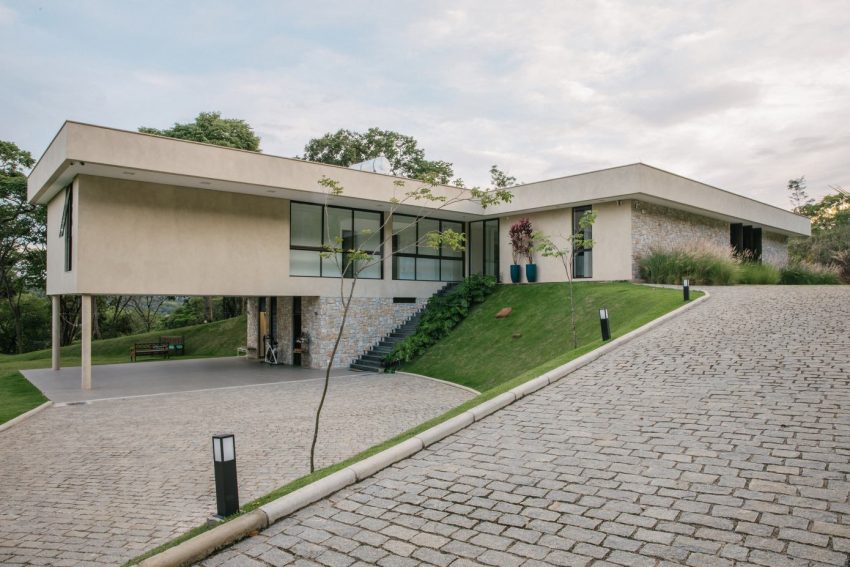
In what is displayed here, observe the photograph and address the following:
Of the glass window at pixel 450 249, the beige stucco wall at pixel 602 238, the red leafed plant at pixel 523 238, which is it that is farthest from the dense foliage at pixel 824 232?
the glass window at pixel 450 249

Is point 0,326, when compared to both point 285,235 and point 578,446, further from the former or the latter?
point 578,446

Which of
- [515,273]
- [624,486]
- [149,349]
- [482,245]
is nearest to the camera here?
[624,486]

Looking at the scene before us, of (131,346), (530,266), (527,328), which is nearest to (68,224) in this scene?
(131,346)

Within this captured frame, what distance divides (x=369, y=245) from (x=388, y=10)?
306 inches

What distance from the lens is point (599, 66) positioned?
47.2 feet

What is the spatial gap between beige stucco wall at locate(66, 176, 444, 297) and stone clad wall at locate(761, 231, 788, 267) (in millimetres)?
20929

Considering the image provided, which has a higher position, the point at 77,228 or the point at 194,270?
the point at 77,228

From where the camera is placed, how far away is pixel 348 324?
17.6m

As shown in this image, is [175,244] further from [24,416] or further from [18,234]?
[18,234]

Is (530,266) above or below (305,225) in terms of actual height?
below

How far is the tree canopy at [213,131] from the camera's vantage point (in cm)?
2645

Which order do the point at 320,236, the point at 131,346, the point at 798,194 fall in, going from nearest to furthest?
the point at 320,236 < the point at 131,346 < the point at 798,194

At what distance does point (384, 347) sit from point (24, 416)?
32.6 feet

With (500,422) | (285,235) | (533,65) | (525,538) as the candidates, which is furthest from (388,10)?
(525,538)
